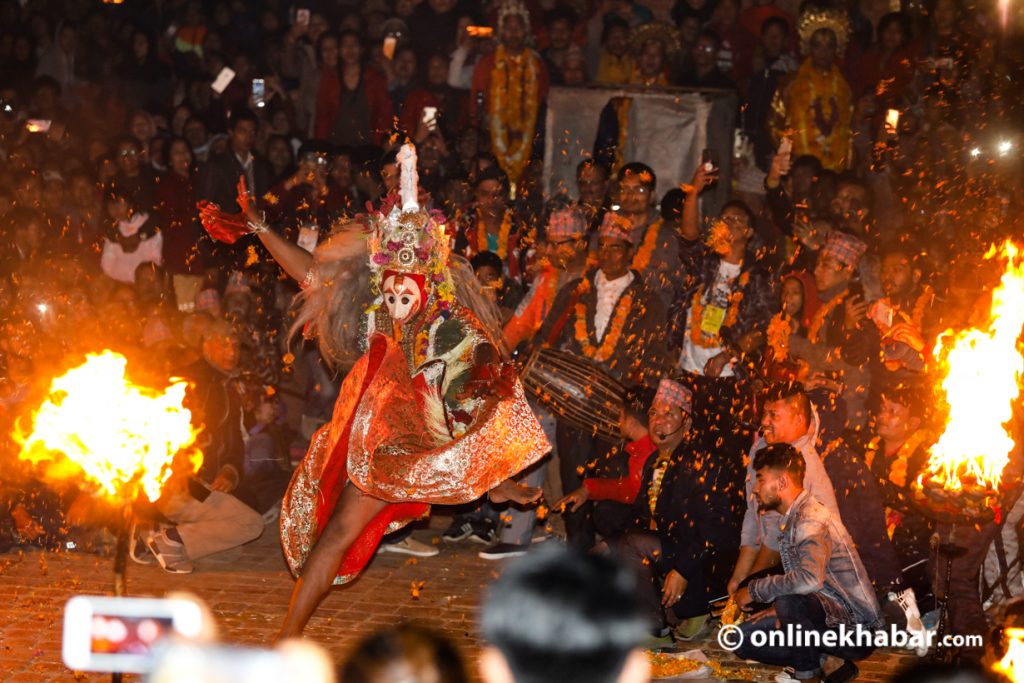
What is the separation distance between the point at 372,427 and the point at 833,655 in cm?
251

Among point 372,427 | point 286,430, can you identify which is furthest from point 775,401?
point 286,430

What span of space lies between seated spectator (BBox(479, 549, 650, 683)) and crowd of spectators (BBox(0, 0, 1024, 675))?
444 cm

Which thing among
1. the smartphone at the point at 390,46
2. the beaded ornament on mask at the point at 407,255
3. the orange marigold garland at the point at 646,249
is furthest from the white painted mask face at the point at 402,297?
the smartphone at the point at 390,46

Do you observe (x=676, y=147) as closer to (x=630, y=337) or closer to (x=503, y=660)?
(x=630, y=337)

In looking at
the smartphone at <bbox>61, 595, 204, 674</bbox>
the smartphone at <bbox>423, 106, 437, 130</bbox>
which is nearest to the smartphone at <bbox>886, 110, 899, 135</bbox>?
the smartphone at <bbox>423, 106, 437, 130</bbox>

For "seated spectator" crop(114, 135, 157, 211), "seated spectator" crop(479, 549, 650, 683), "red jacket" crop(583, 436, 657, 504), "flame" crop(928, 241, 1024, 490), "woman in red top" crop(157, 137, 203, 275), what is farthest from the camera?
"seated spectator" crop(114, 135, 157, 211)

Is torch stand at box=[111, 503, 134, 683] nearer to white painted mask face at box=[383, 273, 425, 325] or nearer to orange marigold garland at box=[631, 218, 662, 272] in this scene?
white painted mask face at box=[383, 273, 425, 325]

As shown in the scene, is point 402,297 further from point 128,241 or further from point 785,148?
point 128,241

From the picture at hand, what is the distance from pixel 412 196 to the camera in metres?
7.50

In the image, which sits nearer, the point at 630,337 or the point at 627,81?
the point at 630,337

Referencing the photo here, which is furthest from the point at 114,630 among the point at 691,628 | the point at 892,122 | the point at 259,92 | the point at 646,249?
the point at 259,92

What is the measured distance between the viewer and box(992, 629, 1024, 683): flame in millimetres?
5512

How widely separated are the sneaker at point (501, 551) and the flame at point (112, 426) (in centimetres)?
355

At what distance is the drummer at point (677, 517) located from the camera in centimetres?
737
